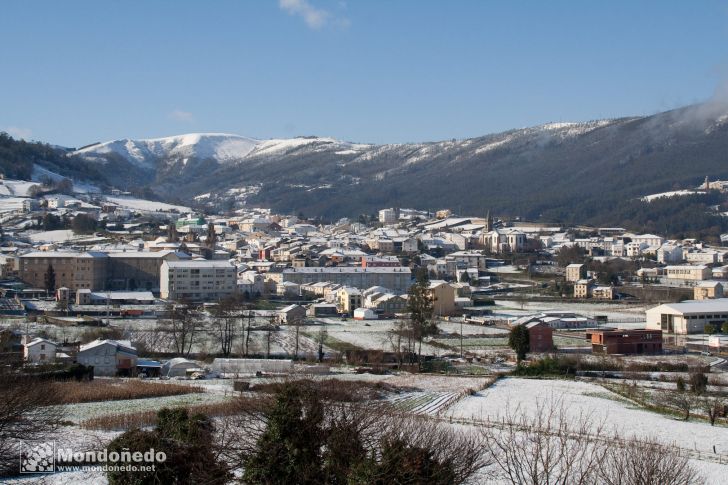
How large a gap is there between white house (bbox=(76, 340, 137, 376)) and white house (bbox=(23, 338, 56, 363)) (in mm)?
625

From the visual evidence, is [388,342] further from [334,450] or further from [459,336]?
[334,450]

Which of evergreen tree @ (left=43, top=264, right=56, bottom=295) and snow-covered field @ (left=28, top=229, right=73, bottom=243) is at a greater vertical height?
snow-covered field @ (left=28, top=229, right=73, bottom=243)

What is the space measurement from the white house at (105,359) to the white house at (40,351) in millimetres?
625

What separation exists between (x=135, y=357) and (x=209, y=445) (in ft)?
41.9

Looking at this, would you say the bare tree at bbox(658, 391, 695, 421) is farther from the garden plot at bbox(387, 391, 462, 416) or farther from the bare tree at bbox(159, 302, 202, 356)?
the bare tree at bbox(159, 302, 202, 356)

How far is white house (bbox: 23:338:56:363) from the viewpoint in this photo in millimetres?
19844

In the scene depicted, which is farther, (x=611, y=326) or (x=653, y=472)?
(x=611, y=326)

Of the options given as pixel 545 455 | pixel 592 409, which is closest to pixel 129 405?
pixel 545 455

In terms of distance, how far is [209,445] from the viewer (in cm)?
819

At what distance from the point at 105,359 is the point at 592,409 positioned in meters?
9.92

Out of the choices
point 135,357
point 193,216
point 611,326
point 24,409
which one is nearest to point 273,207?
point 193,216

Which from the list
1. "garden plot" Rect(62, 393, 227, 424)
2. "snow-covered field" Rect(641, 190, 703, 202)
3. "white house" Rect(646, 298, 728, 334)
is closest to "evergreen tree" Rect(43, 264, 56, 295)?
"white house" Rect(646, 298, 728, 334)

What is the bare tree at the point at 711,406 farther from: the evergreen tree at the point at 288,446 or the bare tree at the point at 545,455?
the evergreen tree at the point at 288,446

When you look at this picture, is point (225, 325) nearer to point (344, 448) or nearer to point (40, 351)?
point (40, 351)
